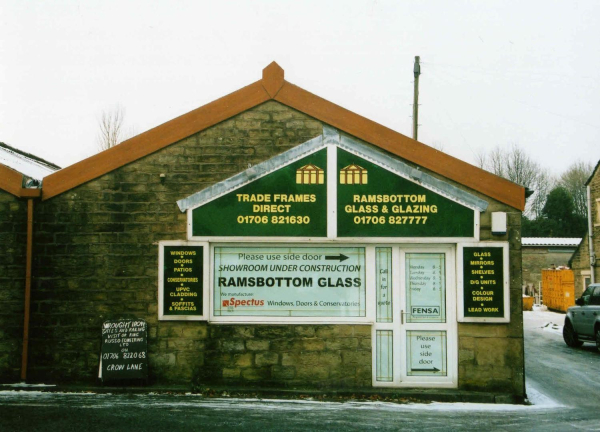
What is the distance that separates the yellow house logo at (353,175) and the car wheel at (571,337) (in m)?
11.0

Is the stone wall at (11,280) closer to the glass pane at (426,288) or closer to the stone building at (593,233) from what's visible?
the glass pane at (426,288)

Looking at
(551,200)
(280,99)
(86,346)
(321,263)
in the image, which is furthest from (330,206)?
(551,200)

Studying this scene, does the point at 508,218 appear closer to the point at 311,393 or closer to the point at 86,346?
the point at 311,393

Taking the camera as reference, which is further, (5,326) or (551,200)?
(551,200)

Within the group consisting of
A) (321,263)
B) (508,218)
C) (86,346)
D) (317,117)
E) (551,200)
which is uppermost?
(551,200)

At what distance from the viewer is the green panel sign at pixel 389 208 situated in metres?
9.94

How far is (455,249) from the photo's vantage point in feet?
32.8

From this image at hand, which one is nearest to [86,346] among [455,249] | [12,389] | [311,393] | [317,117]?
[12,389]

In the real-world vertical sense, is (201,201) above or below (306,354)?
above

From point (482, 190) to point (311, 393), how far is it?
4219 millimetres

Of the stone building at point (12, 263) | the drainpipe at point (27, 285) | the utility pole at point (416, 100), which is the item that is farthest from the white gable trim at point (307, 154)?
the utility pole at point (416, 100)

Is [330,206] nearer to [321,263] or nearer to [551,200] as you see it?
[321,263]

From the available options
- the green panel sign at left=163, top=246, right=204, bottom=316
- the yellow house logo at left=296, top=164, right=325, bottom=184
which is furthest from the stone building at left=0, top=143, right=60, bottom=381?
the yellow house logo at left=296, top=164, right=325, bottom=184

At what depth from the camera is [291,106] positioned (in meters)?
10.2
